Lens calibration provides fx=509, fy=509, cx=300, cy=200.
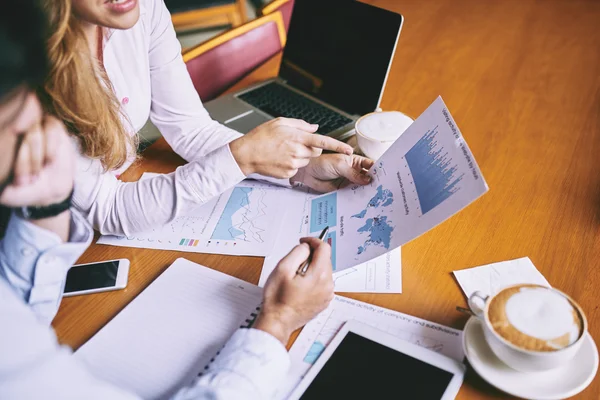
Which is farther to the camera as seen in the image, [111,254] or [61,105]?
[111,254]

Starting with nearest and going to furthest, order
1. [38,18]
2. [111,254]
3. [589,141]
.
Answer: [38,18] < [111,254] < [589,141]

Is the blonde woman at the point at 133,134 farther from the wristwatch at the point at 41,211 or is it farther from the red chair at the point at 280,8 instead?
the red chair at the point at 280,8

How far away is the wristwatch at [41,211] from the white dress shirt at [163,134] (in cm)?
23

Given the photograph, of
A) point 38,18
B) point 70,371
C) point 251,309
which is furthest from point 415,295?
point 38,18

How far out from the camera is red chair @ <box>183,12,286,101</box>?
1425 mm

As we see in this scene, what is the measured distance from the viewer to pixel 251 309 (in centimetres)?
79

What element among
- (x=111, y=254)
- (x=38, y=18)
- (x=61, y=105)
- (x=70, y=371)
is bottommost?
(x=111, y=254)

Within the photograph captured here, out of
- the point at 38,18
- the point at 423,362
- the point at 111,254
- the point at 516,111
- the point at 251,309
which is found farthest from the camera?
the point at 516,111

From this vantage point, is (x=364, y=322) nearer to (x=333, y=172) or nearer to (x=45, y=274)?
(x=333, y=172)

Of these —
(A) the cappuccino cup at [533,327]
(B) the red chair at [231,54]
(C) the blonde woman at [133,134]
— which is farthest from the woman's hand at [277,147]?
(B) the red chair at [231,54]

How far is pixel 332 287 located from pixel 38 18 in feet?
1.68

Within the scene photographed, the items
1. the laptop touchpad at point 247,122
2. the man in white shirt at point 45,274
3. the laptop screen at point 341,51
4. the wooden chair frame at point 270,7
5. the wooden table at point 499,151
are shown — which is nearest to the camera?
the man in white shirt at point 45,274

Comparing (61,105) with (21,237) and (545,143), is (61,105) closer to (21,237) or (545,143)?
(21,237)

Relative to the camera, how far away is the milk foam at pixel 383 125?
1012 millimetres
